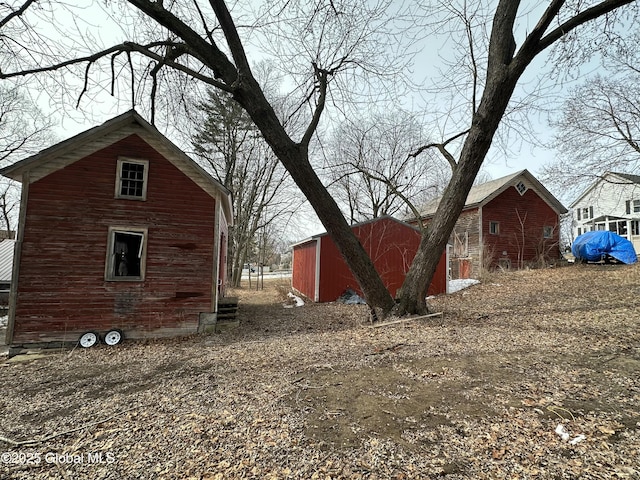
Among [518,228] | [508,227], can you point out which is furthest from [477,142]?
[518,228]

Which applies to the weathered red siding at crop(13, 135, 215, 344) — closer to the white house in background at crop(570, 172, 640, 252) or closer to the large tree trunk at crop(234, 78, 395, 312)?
the large tree trunk at crop(234, 78, 395, 312)

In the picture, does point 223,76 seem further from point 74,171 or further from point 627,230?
point 627,230

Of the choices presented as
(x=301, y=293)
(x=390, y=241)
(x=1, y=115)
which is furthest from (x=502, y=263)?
(x=1, y=115)

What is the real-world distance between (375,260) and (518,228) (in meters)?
10.9

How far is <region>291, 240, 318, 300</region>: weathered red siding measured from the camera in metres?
13.1

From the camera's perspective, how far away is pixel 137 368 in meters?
5.07

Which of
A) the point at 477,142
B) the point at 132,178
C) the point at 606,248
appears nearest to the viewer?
the point at 477,142

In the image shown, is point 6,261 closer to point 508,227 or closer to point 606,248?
point 508,227

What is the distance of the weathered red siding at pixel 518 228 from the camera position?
1747 centimetres

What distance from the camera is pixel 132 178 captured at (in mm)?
8102

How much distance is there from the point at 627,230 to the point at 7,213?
53017mm

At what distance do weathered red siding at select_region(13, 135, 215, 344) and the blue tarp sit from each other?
57.4 feet

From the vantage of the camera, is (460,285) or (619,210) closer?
(460,285)

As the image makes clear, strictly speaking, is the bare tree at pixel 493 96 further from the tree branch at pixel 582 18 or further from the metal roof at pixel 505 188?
the metal roof at pixel 505 188
